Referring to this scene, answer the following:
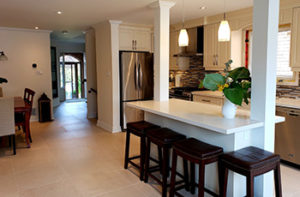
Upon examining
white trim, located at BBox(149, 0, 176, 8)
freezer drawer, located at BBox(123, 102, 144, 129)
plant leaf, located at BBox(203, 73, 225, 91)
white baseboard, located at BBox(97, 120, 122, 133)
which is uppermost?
white trim, located at BBox(149, 0, 176, 8)

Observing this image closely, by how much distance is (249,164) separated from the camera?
1.96 metres

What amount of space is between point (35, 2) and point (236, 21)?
10.7 feet

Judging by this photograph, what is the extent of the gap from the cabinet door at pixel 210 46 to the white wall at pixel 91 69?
3.11m

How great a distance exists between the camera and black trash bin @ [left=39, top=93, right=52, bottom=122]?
6547 millimetres

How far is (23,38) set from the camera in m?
6.35

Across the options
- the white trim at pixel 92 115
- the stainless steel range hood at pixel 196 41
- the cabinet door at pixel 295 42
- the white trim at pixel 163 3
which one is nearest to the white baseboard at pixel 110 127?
the white trim at pixel 92 115

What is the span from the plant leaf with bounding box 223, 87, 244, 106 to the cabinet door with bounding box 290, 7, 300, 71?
182 centimetres

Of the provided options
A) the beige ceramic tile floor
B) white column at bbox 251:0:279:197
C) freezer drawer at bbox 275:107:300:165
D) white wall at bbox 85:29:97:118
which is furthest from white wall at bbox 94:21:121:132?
white column at bbox 251:0:279:197

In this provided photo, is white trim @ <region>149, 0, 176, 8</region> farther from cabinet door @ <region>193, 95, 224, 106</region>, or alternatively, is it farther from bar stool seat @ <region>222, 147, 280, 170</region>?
bar stool seat @ <region>222, 147, 280, 170</region>

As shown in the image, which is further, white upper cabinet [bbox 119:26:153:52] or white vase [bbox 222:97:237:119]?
white upper cabinet [bbox 119:26:153:52]

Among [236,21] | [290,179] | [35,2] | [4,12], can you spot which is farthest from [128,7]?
[290,179]

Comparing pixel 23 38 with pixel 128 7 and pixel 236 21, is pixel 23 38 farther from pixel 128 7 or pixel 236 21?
pixel 236 21

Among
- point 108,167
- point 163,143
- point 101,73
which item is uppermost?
point 101,73

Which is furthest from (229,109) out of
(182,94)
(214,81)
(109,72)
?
(109,72)
